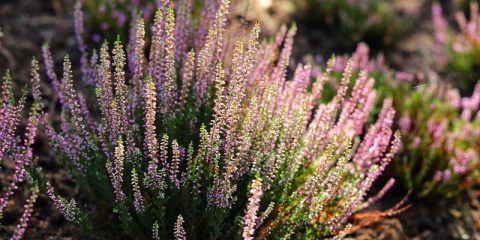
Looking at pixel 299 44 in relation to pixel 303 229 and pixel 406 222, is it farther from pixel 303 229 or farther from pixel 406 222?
pixel 303 229

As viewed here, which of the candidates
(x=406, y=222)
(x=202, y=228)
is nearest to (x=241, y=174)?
(x=202, y=228)

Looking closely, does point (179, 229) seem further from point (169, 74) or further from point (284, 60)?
point (284, 60)

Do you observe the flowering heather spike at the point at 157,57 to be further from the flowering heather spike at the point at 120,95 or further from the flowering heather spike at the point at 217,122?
the flowering heather spike at the point at 217,122

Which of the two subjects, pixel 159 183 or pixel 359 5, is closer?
pixel 159 183

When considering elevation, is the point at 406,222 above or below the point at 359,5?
below

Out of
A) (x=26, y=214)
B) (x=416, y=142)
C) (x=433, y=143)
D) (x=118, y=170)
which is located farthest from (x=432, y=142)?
(x=26, y=214)

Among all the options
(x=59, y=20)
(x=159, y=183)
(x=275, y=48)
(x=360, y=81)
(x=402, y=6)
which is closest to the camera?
(x=159, y=183)
